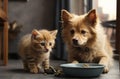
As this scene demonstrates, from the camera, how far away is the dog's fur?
7.82 feet

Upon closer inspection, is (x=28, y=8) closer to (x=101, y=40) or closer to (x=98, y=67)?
(x=101, y=40)

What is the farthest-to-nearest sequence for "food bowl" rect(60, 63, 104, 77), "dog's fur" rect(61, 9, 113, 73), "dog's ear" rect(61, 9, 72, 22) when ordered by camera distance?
"dog's ear" rect(61, 9, 72, 22) → "dog's fur" rect(61, 9, 113, 73) → "food bowl" rect(60, 63, 104, 77)

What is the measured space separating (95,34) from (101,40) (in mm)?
92

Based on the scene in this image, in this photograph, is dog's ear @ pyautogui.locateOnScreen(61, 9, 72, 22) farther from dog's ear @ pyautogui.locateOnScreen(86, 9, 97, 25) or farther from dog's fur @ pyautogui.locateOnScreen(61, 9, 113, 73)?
dog's ear @ pyautogui.locateOnScreen(86, 9, 97, 25)

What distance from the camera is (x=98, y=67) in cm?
218

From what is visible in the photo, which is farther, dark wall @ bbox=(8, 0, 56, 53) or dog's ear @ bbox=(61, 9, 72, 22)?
dark wall @ bbox=(8, 0, 56, 53)

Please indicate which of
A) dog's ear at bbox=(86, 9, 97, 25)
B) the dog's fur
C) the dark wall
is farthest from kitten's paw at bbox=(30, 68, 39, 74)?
the dark wall

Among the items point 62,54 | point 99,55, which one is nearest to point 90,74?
point 99,55

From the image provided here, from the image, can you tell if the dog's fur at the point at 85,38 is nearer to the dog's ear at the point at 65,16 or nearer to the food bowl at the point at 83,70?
the dog's ear at the point at 65,16

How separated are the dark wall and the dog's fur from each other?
2066 mm

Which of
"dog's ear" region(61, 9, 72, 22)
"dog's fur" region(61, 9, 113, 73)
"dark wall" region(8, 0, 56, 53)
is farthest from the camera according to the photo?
"dark wall" region(8, 0, 56, 53)

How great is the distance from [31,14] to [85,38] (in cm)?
236

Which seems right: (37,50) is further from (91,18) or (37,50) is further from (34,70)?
(91,18)

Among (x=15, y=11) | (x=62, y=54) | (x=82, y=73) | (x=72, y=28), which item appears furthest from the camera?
(x=15, y=11)
